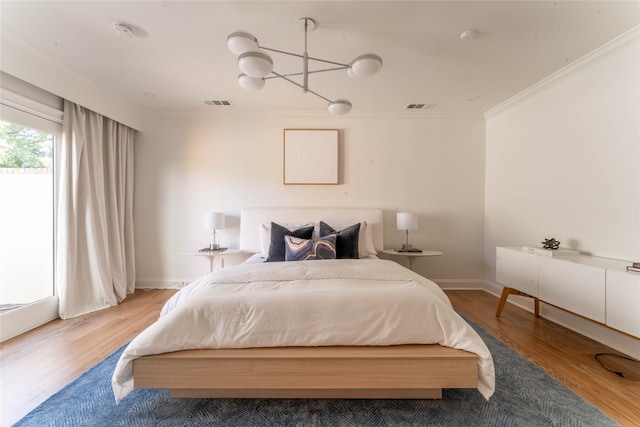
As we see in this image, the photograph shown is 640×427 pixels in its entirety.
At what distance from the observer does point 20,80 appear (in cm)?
234

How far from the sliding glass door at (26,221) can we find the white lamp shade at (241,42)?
7.63 feet

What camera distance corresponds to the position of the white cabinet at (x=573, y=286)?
6.17 ft

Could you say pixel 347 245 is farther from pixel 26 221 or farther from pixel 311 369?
pixel 26 221

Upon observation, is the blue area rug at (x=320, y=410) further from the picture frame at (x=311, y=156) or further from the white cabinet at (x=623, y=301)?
the picture frame at (x=311, y=156)

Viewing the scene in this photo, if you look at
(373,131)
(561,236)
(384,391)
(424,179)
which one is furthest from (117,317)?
(561,236)

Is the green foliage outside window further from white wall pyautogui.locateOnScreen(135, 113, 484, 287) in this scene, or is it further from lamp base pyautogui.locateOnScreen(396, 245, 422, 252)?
lamp base pyautogui.locateOnScreen(396, 245, 422, 252)

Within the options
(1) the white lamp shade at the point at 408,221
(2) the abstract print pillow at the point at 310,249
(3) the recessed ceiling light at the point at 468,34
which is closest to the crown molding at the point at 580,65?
(3) the recessed ceiling light at the point at 468,34

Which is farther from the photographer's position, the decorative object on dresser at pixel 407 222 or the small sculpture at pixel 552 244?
the decorative object on dresser at pixel 407 222

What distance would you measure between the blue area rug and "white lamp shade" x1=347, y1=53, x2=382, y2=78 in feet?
6.88

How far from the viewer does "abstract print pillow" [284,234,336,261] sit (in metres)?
2.59

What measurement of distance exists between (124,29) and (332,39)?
5.21 feet

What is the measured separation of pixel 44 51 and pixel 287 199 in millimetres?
2724

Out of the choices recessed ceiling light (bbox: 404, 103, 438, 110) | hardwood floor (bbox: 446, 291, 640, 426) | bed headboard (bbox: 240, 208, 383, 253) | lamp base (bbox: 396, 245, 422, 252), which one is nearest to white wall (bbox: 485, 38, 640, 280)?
hardwood floor (bbox: 446, 291, 640, 426)

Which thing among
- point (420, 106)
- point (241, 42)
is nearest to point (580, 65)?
point (420, 106)
